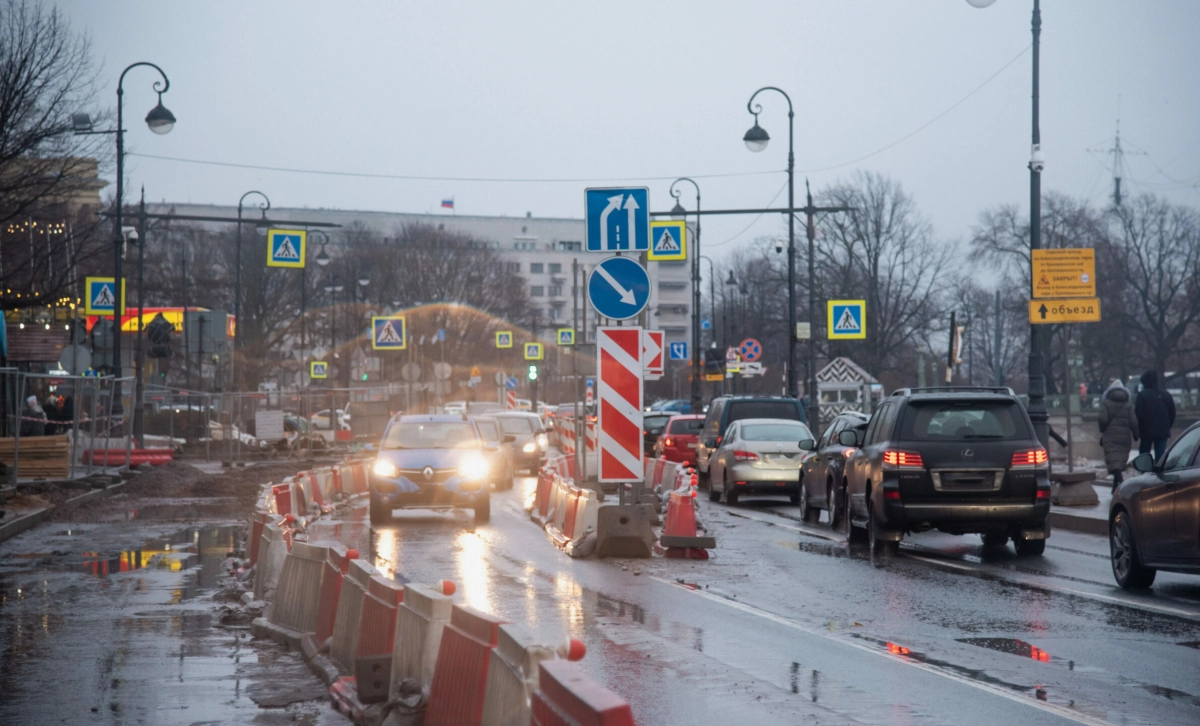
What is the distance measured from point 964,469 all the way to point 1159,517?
11.4 ft

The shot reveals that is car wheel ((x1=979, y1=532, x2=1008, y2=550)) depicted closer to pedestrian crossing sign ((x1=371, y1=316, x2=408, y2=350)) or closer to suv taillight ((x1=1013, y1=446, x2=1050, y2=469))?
suv taillight ((x1=1013, y1=446, x2=1050, y2=469))

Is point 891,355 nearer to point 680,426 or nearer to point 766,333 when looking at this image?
point 766,333

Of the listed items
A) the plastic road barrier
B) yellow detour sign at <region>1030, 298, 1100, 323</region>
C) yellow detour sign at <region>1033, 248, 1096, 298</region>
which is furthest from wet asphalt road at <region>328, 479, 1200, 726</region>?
yellow detour sign at <region>1033, 248, 1096, 298</region>

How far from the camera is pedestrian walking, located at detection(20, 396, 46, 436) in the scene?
81.9 ft

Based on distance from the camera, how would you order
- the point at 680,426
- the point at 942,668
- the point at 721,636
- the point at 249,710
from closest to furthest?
the point at 249,710, the point at 942,668, the point at 721,636, the point at 680,426

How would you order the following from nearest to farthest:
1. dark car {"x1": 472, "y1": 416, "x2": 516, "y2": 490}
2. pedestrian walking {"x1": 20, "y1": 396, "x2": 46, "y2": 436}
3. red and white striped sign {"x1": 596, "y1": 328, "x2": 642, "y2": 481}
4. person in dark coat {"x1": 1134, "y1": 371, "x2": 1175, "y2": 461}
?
red and white striped sign {"x1": 596, "y1": 328, "x2": 642, "y2": 481} → person in dark coat {"x1": 1134, "y1": 371, "x2": 1175, "y2": 461} → pedestrian walking {"x1": 20, "y1": 396, "x2": 46, "y2": 436} → dark car {"x1": 472, "y1": 416, "x2": 516, "y2": 490}

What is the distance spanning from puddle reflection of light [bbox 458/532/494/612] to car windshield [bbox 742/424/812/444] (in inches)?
285

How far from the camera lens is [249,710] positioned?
24.0ft

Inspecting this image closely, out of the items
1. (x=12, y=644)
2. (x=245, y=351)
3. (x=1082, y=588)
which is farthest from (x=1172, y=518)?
(x=245, y=351)

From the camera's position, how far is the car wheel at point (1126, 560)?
1192cm

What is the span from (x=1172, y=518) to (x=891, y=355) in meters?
67.6

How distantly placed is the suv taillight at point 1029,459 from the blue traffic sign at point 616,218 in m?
4.54

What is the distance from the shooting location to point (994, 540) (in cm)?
1667

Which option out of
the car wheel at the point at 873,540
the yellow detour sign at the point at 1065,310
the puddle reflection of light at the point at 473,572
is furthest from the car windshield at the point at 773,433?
the car wheel at the point at 873,540
